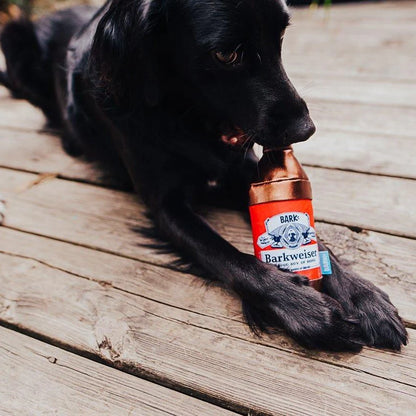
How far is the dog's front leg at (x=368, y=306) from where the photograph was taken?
120 cm

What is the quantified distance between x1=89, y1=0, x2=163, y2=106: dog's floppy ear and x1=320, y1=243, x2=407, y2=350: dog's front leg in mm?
755

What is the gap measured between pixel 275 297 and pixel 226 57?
2.16ft

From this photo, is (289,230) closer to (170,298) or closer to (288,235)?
(288,235)

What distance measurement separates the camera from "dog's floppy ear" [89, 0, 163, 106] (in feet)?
4.67

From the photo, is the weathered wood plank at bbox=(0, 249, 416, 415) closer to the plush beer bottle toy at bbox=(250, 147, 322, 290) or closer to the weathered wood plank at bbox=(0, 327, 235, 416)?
the weathered wood plank at bbox=(0, 327, 235, 416)

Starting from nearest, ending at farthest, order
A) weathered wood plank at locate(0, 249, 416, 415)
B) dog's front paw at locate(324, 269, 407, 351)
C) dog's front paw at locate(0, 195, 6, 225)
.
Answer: weathered wood plank at locate(0, 249, 416, 415) < dog's front paw at locate(324, 269, 407, 351) < dog's front paw at locate(0, 195, 6, 225)

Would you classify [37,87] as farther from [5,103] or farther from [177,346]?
[177,346]

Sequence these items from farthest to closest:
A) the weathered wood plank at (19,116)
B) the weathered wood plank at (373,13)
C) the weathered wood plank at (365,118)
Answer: the weathered wood plank at (373,13) → the weathered wood plank at (19,116) → the weathered wood plank at (365,118)

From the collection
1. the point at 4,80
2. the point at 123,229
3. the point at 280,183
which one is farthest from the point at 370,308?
the point at 4,80

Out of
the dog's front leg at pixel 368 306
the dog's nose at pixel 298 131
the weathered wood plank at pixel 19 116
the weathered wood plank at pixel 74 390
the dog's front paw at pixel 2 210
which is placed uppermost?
the dog's nose at pixel 298 131

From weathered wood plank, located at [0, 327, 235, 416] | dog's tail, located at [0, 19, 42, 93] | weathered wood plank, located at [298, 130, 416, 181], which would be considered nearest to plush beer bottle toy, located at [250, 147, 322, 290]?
weathered wood plank, located at [0, 327, 235, 416]

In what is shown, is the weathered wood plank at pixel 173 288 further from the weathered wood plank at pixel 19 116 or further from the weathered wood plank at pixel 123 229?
the weathered wood plank at pixel 19 116

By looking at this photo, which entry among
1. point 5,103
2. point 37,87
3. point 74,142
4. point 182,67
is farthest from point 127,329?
point 5,103

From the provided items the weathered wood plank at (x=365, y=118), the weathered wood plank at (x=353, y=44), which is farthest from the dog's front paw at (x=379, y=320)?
the weathered wood plank at (x=353, y=44)
